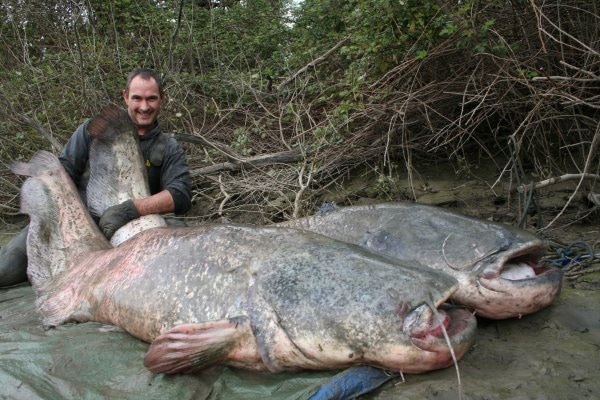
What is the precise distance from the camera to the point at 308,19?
8234 millimetres

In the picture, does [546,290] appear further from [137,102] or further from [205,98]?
[205,98]

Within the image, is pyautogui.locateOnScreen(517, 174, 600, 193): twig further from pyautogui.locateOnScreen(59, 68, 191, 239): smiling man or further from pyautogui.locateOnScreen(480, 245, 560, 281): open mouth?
pyautogui.locateOnScreen(59, 68, 191, 239): smiling man

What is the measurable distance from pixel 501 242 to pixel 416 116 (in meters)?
2.71

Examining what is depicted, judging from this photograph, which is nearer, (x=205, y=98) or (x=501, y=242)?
(x=501, y=242)

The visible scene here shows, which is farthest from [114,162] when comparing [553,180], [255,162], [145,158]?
[553,180]

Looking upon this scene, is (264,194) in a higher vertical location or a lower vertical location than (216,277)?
lower

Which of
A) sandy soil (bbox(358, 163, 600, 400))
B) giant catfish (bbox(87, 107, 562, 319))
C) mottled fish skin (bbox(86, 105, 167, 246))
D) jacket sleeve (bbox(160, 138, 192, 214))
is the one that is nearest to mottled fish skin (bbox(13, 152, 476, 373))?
sandy soil (bbox(358, 163, 600, 400))

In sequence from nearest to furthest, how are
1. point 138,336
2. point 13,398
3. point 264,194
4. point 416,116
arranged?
point 13,398, point 138,336, point 416,116, point 264,194

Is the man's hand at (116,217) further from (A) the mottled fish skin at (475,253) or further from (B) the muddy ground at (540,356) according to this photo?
(B) the muddy ground at (540,356)

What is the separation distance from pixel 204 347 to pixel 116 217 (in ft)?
6.00

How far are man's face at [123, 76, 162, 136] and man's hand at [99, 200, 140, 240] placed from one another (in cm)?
80

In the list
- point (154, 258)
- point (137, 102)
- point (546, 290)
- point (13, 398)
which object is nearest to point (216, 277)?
point (154, 258)

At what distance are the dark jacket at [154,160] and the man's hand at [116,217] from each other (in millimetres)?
472

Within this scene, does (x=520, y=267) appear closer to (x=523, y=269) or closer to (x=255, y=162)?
(x=523, y=269)
